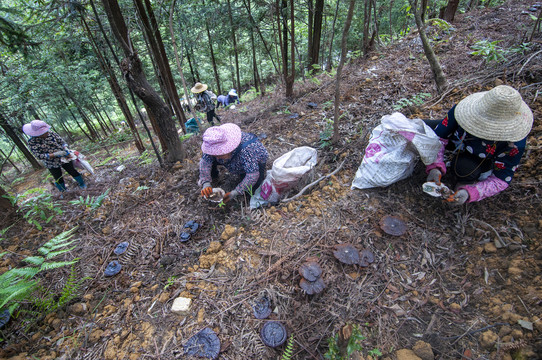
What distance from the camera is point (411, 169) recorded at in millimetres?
2518

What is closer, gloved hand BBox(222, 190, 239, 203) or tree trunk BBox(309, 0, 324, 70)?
gloved hand BBox(222, 190, 239, 203)

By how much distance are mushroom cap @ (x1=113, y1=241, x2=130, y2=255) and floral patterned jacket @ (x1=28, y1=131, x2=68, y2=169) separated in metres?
2.79

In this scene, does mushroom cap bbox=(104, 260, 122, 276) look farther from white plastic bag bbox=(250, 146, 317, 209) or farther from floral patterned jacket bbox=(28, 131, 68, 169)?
floral patterned jacket bbox=(28, 131, 68, 169)

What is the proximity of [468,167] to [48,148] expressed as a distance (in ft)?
20.9

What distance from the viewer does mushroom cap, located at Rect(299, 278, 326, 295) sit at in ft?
6.02

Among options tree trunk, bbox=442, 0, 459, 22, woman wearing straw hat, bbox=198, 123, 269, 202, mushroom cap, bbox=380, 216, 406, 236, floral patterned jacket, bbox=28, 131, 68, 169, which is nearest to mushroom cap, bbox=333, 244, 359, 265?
mushroom cap, bbox=380, 216, 406, 236

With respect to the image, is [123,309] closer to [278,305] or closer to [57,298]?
[57,298]

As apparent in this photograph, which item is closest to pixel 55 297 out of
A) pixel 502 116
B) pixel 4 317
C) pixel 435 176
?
pixel 4 317

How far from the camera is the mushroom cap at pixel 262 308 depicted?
1823mm

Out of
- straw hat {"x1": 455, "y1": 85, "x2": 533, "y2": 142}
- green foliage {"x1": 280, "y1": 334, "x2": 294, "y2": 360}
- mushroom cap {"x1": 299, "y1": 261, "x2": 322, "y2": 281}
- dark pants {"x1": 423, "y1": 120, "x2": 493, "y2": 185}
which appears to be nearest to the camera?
green foliage {"x1": 280, "y1": 334, "x2": 294, "y2": 360}

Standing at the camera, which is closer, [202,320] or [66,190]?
[202,320]

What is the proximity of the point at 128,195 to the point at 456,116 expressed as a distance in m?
4.42

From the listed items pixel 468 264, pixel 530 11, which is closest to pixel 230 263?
pixel 468 264

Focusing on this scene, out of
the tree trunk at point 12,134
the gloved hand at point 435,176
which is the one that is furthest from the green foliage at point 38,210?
the tree trunk at point 12,134
